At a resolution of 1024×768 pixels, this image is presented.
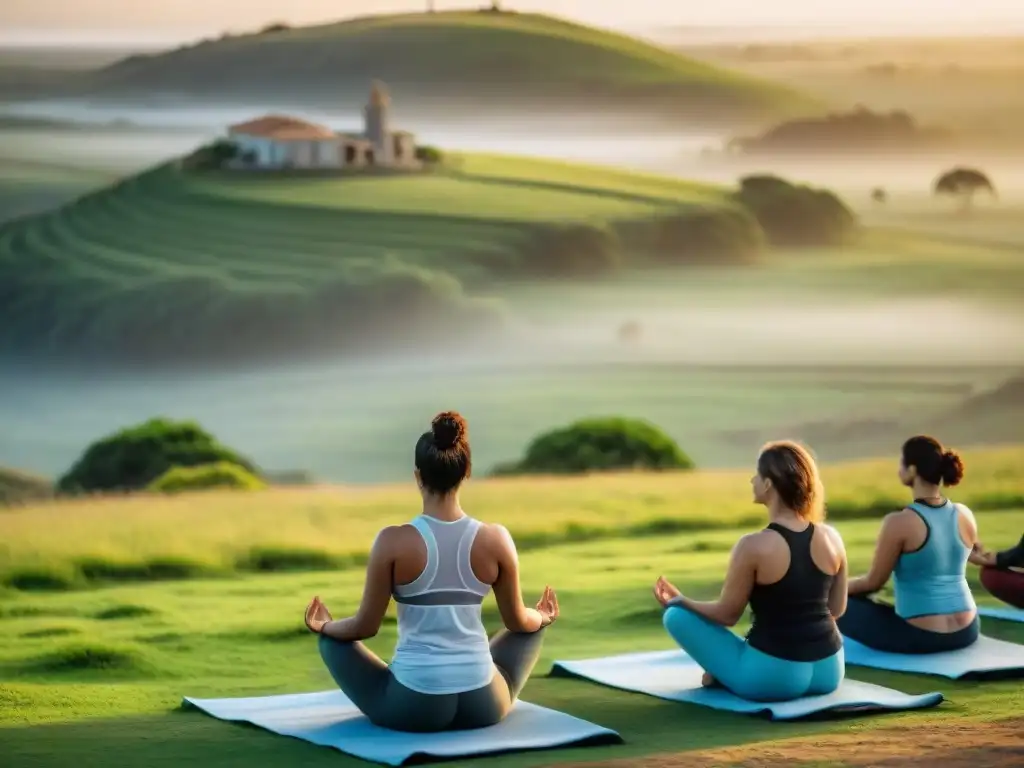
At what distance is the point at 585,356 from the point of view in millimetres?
12367

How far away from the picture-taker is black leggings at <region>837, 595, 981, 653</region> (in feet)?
20.0

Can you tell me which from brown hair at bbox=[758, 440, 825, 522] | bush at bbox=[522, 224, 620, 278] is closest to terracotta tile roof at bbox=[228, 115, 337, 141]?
bush at bbox=[522, 224, 620, 278]

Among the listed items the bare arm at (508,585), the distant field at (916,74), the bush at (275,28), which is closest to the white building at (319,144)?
the bush at (275,28)

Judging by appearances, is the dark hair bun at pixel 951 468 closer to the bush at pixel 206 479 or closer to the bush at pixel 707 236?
the bush at pixel 206 479

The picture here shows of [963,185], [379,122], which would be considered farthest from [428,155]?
[963,185]

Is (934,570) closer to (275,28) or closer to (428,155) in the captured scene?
(428,155)

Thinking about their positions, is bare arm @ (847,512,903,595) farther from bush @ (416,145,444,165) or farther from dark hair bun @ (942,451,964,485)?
bush @ (416,145,444,165)

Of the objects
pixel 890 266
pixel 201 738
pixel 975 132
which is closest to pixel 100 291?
pixel 890 266

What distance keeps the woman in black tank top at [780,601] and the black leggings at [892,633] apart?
0.78 meters

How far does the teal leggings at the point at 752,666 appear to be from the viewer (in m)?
5.29

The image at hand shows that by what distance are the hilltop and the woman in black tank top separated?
7.74 meters

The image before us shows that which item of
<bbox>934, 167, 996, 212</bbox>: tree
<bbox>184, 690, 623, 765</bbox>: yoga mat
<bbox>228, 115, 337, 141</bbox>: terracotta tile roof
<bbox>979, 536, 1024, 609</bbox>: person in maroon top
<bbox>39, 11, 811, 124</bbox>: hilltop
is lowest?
<bbox>184, 690, 623, 765</bbox>: yoga mat

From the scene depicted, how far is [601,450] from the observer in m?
11.9

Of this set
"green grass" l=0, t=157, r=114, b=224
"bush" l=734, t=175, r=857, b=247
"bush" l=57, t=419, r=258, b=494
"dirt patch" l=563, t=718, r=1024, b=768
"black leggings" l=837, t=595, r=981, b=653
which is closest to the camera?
"dirt patch" l=563, t=718, r=1024, b=768
